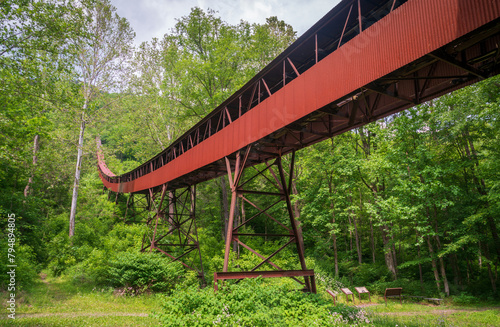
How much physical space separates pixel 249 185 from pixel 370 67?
59.9 feet

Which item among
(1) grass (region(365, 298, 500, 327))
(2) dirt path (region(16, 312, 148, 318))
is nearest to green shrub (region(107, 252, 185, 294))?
(2) dirt path (region(16, 312, 148, 318))

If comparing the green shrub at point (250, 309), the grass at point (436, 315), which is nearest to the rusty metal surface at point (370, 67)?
the green shrub at point (250, 309)

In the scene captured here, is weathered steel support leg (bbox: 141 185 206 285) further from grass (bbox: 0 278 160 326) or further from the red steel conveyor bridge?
the red steel conveyor bridge

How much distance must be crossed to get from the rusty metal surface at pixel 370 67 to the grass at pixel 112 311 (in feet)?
17.7

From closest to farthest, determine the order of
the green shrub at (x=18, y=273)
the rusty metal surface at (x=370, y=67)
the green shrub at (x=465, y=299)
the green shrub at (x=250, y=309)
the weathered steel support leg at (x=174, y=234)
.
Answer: the rusty metal surface at (x=370, y=67) < the green shrub at (x=250, y=309) < the green shrub at (x=18, y=273) < the green shrub at (x=465, y=299) < the weathered steel support leg at (x=174, y=234)

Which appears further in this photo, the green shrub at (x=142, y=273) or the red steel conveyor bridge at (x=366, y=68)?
the green shrub at (x=142, y=273)

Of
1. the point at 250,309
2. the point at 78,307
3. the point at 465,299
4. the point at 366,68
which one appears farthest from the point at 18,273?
the point at 465,299

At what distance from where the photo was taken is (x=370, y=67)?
5633 mm

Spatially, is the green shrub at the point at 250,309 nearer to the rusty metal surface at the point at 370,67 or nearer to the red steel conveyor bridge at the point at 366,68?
the red steel conveyor bridge at the point at 366,68

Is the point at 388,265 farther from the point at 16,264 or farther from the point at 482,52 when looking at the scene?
the point at 16,264

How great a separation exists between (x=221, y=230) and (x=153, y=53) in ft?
55.7

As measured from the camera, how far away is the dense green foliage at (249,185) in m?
9.45

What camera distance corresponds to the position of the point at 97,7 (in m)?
20.1

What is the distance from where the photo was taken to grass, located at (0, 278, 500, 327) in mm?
8055
